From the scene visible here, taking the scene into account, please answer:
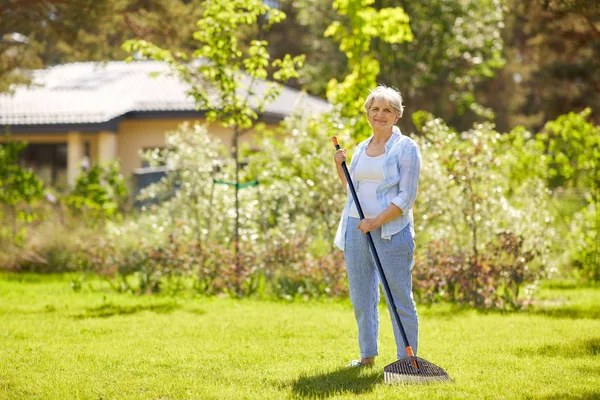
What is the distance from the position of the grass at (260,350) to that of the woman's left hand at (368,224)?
3.37 feet

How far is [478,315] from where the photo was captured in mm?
9789

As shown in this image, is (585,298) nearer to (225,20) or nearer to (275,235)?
(275,235)

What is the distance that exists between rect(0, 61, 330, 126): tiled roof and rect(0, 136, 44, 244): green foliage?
20.8ft

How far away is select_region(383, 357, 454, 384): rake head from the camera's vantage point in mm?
6109

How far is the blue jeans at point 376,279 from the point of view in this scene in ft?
21.1

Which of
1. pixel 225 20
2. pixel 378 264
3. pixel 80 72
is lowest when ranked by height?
pixel 378 264

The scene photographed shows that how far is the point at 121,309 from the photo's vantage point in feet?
33.7

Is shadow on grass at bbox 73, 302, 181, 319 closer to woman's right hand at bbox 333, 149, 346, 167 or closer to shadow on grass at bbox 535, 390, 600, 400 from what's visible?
woman's right hand at bbox 333, 149, 346, 167

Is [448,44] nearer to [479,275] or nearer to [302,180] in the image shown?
[302,180]

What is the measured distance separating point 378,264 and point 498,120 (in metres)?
33.7

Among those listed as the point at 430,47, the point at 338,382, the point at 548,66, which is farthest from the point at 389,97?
the point at 430,47

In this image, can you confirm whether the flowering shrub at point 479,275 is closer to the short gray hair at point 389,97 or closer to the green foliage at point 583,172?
the green foliage at point 583,172

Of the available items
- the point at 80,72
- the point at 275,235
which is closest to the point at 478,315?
the point at 275,235

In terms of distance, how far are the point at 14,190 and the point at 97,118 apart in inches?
276
